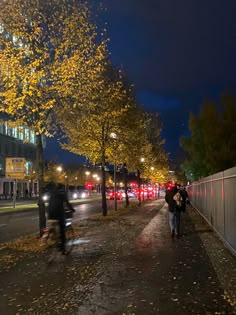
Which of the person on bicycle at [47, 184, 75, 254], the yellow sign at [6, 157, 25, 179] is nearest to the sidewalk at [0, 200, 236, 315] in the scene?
the person on bicycle at [47, 184, 75, 254]

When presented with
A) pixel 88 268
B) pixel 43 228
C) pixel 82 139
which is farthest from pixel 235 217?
pixel 82 139

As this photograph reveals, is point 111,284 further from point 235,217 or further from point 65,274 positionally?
point 235,217

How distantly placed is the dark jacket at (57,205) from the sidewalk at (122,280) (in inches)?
38.8

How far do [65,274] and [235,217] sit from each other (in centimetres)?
418

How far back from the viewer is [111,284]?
797cm

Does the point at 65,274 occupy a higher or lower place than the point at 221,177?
lower

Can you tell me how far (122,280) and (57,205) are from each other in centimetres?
408

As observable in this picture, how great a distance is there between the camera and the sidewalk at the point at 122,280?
6.57m

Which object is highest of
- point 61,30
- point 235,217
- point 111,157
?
point 61,30

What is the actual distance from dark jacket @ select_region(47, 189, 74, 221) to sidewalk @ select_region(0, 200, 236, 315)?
99cm

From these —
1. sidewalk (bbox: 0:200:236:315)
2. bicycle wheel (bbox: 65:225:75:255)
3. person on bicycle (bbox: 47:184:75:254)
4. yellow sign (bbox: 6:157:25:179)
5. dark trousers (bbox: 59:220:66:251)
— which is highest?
yellow sign (bbox: 6:157:25:179)

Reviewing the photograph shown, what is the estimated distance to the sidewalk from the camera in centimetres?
657

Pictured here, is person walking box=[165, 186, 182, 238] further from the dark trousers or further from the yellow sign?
the yellow sign

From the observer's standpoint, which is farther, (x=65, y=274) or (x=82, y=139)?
(x=82, y=139)
